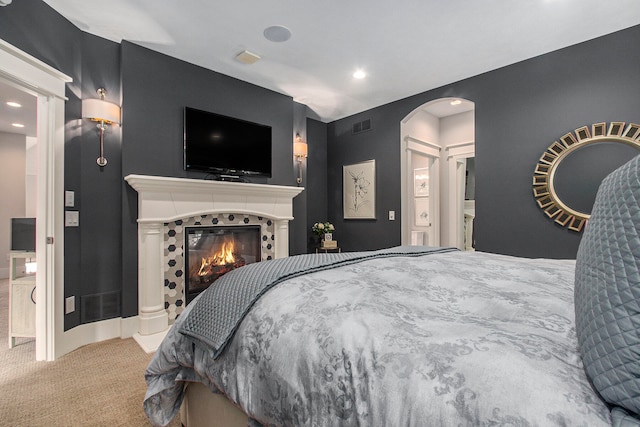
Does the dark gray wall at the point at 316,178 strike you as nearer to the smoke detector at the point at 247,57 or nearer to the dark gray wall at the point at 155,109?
the dark gray wall at the point at 155,109

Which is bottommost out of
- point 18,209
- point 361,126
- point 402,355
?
point 402,355

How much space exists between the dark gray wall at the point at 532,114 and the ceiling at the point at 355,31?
0.16 metres

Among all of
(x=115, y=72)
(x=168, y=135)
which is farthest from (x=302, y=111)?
(x=115, y=72)

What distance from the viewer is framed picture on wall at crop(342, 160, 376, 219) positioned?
14.9ft

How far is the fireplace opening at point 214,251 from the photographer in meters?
3.15

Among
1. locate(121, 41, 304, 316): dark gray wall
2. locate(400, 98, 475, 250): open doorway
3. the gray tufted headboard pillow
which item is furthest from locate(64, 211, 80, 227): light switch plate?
locate(400, 98, 475, 250): open doorway

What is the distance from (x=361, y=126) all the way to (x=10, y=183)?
6.13 meters

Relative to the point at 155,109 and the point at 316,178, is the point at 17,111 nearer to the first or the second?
the point at 155,109

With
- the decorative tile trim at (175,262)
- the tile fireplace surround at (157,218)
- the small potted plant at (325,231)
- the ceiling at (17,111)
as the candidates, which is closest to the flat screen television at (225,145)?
the tile fireplace surround at (157,218)

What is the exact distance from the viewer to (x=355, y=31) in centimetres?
269

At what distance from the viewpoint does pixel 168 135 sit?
3.06m

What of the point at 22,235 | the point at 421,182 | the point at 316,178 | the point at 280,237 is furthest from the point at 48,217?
the point at 421,182

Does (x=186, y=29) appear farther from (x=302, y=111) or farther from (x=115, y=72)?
(x=302, y=111)

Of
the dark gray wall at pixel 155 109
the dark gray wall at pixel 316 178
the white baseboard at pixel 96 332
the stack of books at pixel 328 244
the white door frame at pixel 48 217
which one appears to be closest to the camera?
the white door frame at pixel 48 217
